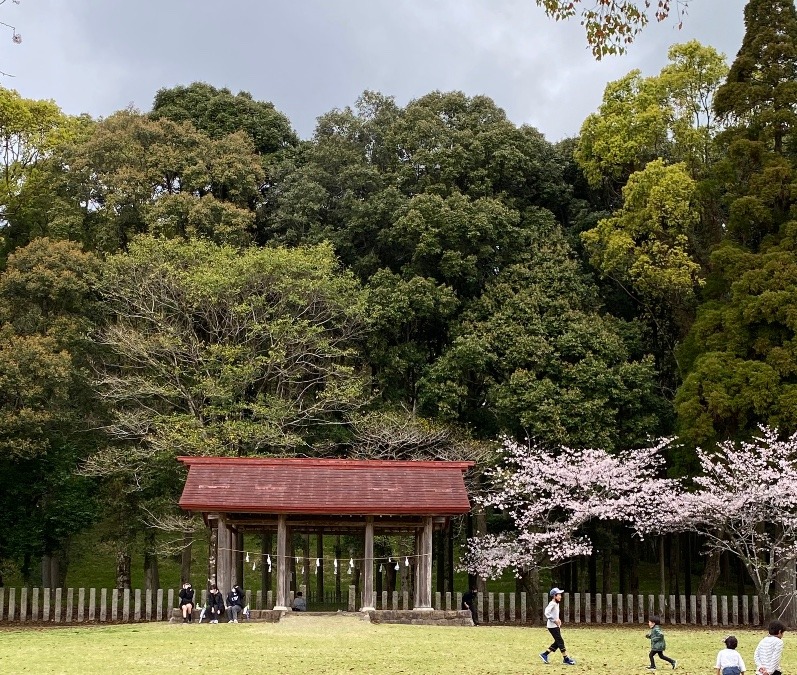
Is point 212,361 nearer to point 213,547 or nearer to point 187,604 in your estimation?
point 213,547

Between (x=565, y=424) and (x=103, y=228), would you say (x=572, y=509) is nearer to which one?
(x=565, y=424)

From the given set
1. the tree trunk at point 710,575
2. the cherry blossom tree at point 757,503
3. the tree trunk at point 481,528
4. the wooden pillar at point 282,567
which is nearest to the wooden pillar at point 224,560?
the wooden pillar at point 282,567

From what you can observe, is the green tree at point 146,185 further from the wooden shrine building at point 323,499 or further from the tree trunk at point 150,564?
the wooden shrine building at point 323,499

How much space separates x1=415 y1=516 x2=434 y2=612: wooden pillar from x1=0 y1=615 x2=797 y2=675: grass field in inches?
77.1

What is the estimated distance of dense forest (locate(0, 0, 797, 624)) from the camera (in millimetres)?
27203

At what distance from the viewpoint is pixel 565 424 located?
28.4 m

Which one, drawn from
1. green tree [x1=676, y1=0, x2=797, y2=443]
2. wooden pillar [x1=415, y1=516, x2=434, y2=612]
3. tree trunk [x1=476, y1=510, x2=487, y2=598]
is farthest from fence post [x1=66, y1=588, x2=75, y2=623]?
green tree [x1=676, y1=0, x2=797, y2=443]

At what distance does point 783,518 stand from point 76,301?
20.0m

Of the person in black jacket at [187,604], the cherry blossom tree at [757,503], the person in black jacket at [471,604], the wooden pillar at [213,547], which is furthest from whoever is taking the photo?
the person in black jacket at [471,604]

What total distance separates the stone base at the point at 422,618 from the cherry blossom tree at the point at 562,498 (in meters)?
4.22

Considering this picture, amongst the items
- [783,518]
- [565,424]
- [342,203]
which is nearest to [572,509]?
[565,424]

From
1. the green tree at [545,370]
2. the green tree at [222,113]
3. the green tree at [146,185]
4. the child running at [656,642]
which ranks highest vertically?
the green tree at [222,113]

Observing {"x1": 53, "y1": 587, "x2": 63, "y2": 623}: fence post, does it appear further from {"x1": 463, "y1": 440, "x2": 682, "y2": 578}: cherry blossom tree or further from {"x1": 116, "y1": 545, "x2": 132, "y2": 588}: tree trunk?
{"x1": 463, "y1": 440, "x2": 682, "y2": 578}: cherry blossom tree

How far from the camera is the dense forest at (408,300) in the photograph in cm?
2720
